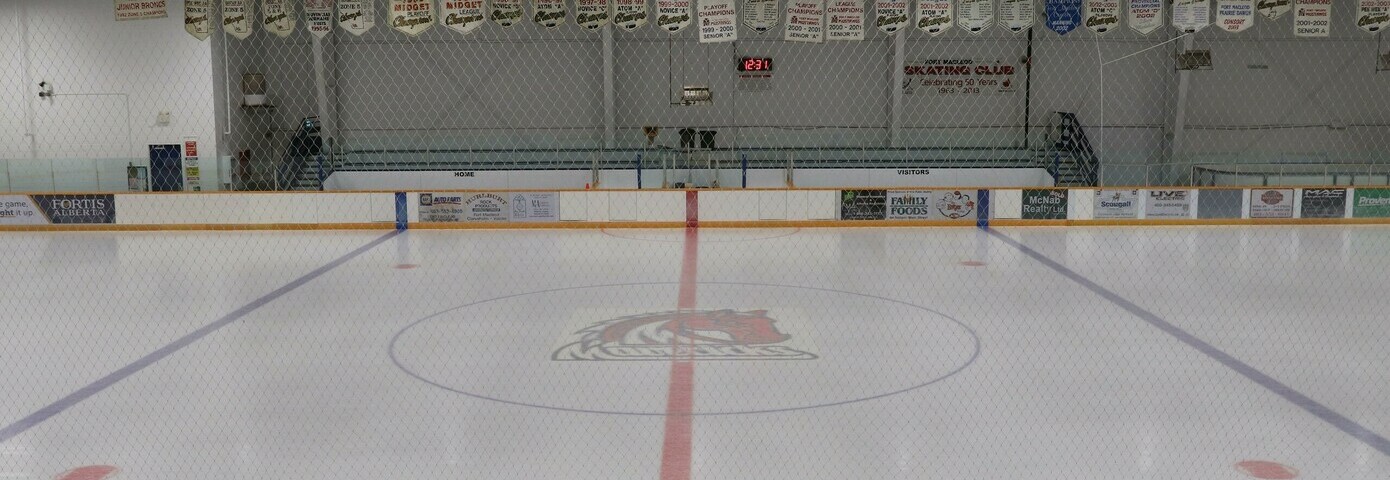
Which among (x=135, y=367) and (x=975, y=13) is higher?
(x=975, y=13)

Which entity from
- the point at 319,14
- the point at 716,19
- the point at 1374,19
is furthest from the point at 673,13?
the point at 1374,19

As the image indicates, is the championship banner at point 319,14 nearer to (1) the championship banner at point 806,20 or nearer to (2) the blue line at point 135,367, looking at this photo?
(2) the blue line at point 135,367

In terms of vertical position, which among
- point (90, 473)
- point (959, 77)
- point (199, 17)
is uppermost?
point (199, 17)

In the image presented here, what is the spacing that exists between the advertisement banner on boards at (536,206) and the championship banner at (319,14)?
4.14 meters

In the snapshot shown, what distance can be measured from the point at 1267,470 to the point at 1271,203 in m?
12.9

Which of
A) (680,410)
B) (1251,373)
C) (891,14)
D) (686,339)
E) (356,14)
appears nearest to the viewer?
(680,410)

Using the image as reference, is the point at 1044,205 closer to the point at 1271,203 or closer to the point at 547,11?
the point at 1271,203

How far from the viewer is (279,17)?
12.5m

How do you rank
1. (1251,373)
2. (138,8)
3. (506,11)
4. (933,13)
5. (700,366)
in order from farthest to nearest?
1. (933,13)
2. (506,11)
3. (138,8)
4. (700,366)
5. (1251,373)

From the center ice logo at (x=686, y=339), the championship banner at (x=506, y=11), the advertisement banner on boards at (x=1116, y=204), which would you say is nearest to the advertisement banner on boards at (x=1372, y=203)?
the advertisement banner on boards at (x=1116, y=204)

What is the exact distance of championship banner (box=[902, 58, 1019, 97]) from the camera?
23453 millimetres

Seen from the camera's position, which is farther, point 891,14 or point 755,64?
point 755,64

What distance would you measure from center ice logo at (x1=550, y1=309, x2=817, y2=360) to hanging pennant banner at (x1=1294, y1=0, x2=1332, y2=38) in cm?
856

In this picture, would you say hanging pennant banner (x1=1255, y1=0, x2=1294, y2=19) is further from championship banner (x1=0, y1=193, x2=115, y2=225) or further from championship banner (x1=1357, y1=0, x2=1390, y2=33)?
championship banner (x1=0, y1=193, x2=115, y2=225)
